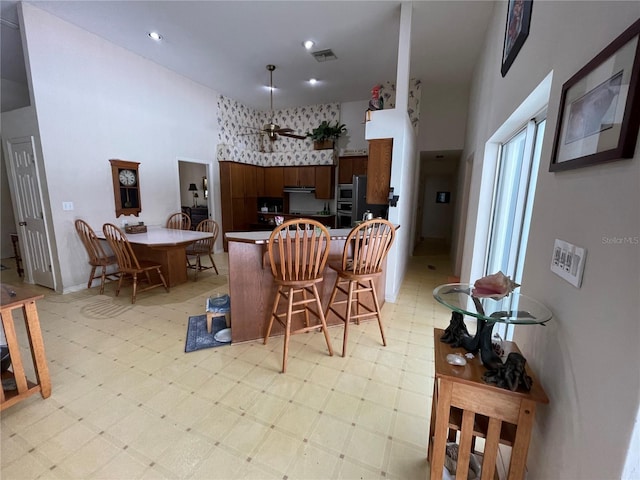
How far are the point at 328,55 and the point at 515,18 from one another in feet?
9.13

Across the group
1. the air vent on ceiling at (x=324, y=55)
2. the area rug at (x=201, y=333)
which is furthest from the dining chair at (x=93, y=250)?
the air vent on ceiling at (x=324, y=55)

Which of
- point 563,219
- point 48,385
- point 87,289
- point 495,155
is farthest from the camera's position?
point 87,289

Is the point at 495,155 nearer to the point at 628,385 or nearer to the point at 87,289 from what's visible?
the point at 628,385

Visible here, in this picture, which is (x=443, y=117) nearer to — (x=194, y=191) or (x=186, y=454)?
(x=186, y=454)

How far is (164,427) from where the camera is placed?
5.07 ft

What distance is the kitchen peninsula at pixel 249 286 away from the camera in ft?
7.36

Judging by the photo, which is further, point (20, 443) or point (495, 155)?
point (495, 155)

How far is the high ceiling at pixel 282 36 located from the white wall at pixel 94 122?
239 mm

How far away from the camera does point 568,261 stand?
88 centimetres

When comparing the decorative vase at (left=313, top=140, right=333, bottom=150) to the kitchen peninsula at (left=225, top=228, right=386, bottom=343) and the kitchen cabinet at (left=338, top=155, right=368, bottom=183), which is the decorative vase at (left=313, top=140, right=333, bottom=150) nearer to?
the kitchen cabinet at (left=338, top=155, right=368, bottom=183)

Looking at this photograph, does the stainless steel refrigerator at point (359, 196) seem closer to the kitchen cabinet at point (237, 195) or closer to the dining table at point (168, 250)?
the dining table at point (168, 250)

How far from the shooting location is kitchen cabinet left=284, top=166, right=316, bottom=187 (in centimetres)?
622

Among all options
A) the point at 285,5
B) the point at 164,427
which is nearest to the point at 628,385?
the point at 164,427

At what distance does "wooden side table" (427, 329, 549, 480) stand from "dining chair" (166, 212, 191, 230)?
15.8 feet
